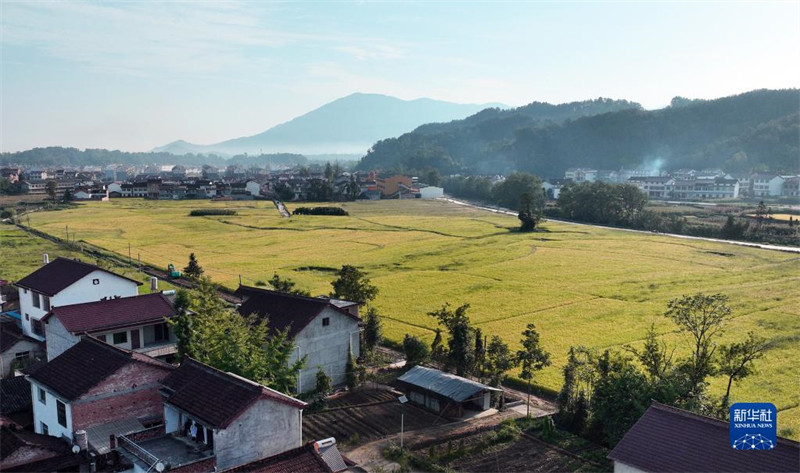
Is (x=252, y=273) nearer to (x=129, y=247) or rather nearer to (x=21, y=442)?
(x=129, y=247)

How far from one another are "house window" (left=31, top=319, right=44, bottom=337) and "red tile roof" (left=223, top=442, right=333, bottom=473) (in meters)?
17.6

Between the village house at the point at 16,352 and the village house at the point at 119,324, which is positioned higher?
the village house at the point at 119,324

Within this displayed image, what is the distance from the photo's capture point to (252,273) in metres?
44.3

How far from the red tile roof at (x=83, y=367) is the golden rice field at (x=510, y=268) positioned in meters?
14.4

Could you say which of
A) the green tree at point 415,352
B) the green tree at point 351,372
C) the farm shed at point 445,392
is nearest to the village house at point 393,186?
the green tree at point 415,352

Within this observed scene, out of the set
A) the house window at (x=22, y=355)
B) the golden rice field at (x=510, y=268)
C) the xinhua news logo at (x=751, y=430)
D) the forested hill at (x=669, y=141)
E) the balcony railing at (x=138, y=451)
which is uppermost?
the forested hill at (x=669, y=141)

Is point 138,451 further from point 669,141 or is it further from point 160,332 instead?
point 669,141

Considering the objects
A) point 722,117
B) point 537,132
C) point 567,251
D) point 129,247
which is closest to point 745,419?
point 567,251

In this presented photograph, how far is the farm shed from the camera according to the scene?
2066cm

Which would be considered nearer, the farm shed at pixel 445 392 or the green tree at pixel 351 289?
the farm shed at pixel 445 392

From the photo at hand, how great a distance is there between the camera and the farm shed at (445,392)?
20.7 metres

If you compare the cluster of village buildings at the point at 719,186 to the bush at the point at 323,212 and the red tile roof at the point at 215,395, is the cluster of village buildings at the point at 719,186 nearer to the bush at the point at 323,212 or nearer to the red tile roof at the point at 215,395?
the bush at the point at 323,212

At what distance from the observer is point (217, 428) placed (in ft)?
42.0

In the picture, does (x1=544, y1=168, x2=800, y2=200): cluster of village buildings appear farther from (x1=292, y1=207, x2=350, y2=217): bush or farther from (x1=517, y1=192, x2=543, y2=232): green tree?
(x1=292, y1=207, x2=350, y2=217): bush
